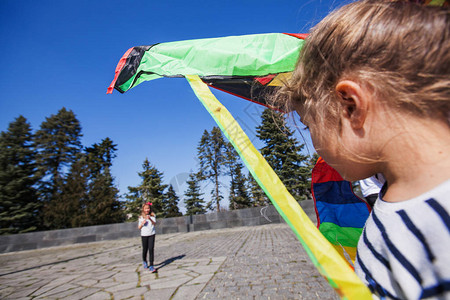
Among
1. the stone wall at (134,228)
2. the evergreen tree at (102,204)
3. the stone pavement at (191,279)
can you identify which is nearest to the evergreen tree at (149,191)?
the evergreen tree at (102,204)

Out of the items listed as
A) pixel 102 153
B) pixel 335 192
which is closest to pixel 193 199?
pixel 102 153

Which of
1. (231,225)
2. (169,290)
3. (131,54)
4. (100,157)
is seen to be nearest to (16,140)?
(100,157)

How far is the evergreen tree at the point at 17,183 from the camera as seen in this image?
2111cm

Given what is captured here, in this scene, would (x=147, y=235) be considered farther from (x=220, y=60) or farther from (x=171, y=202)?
(x=171, y=202)

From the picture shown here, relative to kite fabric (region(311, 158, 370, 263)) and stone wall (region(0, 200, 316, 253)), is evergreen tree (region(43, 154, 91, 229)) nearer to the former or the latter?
stone wall (region(0, 200, 316, 253))

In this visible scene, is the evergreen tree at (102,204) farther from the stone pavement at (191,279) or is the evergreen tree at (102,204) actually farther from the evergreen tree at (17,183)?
the stone pavement at (191,279)

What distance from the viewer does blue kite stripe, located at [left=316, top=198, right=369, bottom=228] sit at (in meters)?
1.24

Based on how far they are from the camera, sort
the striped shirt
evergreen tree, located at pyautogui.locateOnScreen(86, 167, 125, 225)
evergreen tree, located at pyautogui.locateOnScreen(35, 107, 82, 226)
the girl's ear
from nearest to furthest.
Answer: the striped shirt, the girl's ear, evergreen tree, located at pyautogui.locateOnScreen(86, 167, 125, 225), evergreen tree, located at pyautogui.locateOnScreen(35, 107, 82, 226)

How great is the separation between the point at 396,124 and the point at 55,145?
125ft

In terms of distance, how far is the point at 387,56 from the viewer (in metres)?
0.53

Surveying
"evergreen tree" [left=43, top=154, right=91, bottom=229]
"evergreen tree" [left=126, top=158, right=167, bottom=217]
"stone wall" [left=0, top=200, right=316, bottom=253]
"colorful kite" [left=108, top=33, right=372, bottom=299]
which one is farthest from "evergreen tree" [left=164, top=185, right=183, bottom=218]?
"colorful kite" [left=108, top=33, right=372, bottom=299]

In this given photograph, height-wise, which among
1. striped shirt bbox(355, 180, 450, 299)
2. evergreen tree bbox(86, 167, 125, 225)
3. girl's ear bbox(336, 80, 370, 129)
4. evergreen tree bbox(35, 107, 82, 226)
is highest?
evergreen tree bbox(35, 107, 82, 226)

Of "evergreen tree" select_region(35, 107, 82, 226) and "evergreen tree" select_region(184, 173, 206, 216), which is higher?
"evergreen tree" select_region(35, 107, 82, 226)

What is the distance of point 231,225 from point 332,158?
41.6ft
